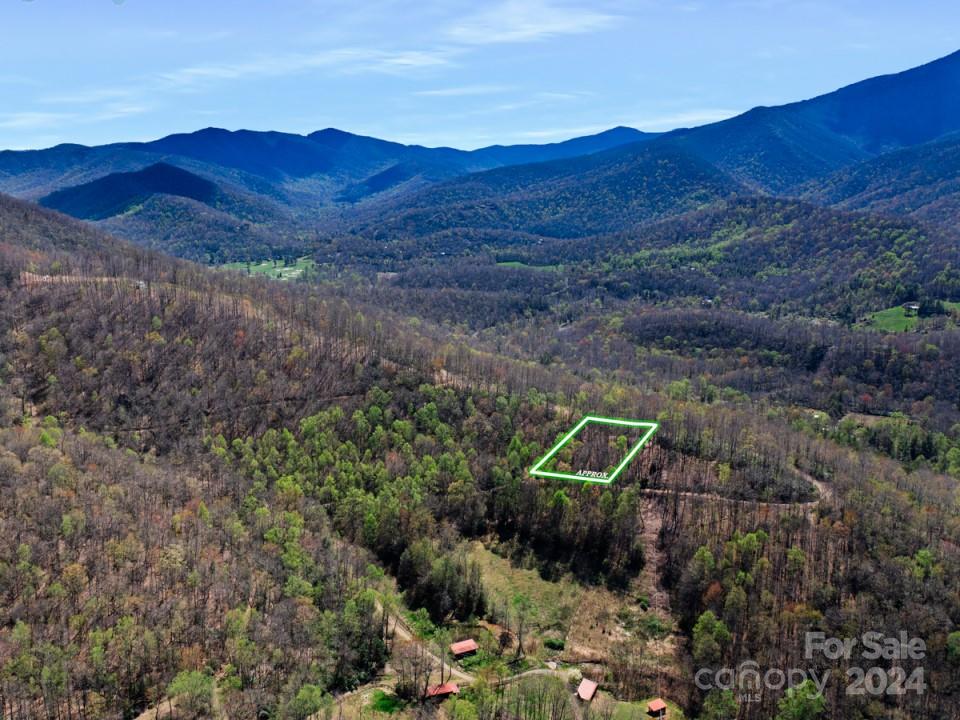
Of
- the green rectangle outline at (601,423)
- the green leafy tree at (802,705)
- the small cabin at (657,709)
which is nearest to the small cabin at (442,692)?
the small cabin at (657,709)

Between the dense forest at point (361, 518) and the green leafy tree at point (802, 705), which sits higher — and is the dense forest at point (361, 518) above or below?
above

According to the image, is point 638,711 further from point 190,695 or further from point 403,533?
point 190,695

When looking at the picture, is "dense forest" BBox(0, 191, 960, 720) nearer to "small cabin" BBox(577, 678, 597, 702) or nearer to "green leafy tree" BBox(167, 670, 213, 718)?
"green leafy tree" BBox(167, 670, 213, 718)

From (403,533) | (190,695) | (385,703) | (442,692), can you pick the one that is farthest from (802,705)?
(190,695)

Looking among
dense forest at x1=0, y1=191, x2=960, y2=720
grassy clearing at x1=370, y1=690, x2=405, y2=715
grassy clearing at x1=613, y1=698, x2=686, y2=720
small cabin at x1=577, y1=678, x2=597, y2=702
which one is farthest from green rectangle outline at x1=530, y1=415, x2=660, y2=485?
grassy clearing at x1=370, y1=690, x2=405, y2=715

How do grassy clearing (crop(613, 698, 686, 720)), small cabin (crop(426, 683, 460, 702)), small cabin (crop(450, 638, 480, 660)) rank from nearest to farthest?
grassy clearing (crop(613, 698, 686, 720)) → small cabin (crop(426, 683, 460, 702)) → small cabin (crop(450, 638, 480, 660))

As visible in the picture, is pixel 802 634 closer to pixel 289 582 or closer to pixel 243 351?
pixel 289 582

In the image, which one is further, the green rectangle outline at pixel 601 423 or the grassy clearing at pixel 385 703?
the green rectangle outline at pixel 601 423

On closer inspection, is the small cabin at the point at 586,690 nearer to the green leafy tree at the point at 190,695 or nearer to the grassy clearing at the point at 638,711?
the grassy clearing at the point at 638,711
